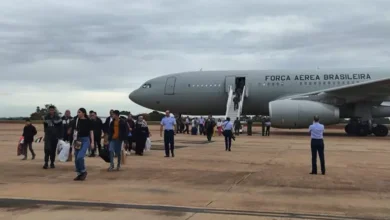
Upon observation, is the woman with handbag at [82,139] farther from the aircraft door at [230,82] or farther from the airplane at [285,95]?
the aircraft door at [230,82]

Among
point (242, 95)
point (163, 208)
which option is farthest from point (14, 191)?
point (242, 95)

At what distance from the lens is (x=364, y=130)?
25016 mm

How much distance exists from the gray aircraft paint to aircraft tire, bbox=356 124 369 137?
3.29 feet

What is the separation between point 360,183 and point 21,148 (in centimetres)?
863

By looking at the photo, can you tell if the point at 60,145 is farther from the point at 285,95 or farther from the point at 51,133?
the point at 285,95

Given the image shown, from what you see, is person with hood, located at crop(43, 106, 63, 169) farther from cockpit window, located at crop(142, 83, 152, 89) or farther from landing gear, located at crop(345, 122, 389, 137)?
cockpit window, located at crop(142, 83, 152, 89)

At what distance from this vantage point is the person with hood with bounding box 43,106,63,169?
33.4ft

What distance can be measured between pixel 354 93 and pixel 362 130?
257 cm

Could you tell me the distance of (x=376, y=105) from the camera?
25062mm

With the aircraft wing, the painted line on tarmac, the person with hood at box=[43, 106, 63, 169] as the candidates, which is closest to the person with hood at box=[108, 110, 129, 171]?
the person with hood at box=[43, 106, 63, 169]

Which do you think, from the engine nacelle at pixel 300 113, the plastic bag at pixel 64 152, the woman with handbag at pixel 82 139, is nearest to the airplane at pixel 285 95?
the engine nacelle at pixel 300 113

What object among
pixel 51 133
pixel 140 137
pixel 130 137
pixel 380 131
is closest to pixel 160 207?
pixel 51 133

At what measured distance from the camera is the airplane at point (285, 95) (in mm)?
24234

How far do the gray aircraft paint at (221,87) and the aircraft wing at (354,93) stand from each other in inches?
46.8
